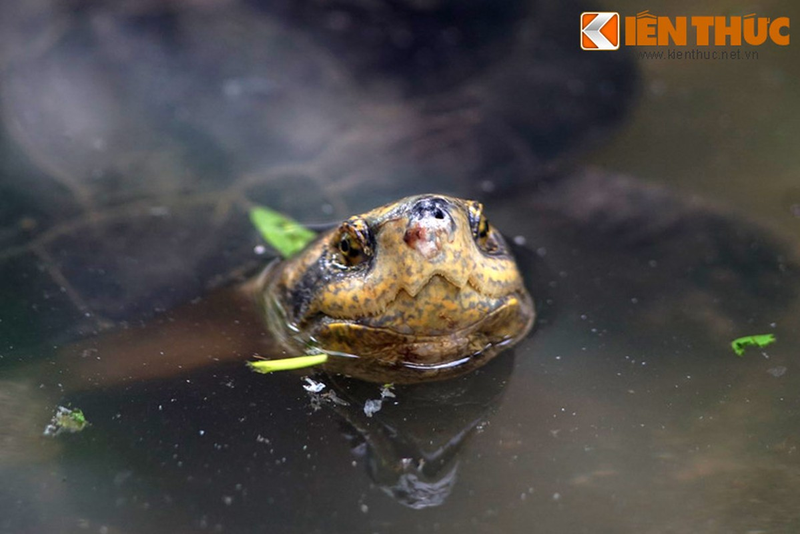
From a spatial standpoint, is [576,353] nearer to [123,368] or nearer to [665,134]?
[123,368]

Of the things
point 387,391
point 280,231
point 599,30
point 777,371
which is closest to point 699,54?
point 599,30

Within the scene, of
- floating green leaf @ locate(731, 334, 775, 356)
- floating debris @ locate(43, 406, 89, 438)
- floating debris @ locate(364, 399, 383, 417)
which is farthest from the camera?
floating green leaf @ locate(731, 334, 775, 356)

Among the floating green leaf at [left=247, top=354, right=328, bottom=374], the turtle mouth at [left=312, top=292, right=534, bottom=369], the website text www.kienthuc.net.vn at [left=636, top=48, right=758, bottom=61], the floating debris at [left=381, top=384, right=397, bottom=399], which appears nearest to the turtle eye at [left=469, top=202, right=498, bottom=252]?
the turtle mouth at [left=312, top=292, right=534, bottom=369]

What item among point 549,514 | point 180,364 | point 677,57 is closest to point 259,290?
point 180,364

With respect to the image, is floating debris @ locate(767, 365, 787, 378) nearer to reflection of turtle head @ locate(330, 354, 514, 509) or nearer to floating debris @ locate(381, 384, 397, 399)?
reflection of turtle head @ locate(330, 354, 514, 509)

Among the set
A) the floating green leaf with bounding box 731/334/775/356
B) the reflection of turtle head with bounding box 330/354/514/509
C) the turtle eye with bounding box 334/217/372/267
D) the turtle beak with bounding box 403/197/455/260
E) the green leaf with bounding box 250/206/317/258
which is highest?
the turtle beak with bounding box 403/197/455/260

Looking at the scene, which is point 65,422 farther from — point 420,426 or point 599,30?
point 599,30
